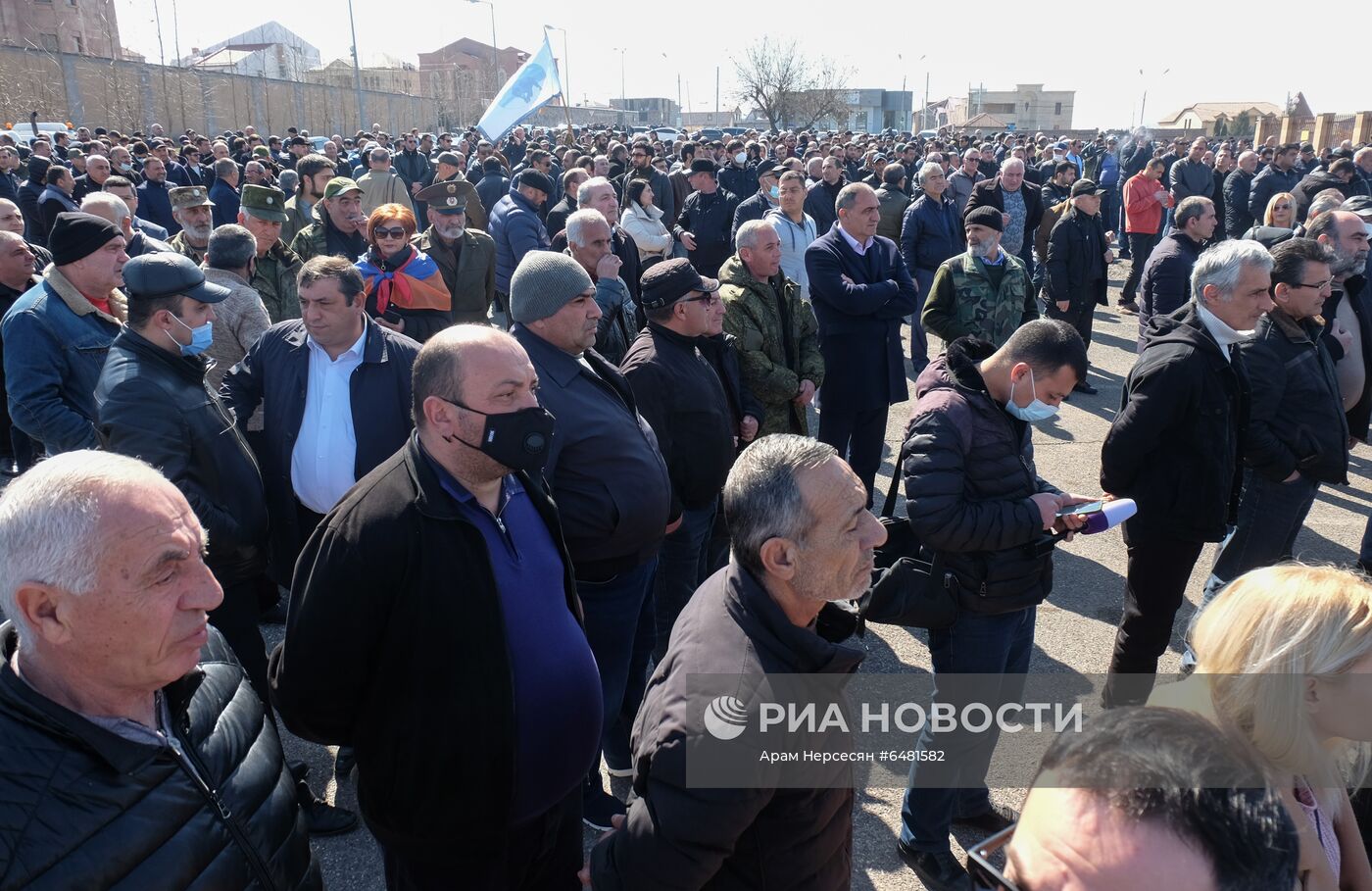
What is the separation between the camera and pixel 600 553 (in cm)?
320

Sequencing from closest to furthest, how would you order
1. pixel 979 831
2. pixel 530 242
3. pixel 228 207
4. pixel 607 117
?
pixel 979 831, pixel 530 242, pixel 228 207, pixel 607 117

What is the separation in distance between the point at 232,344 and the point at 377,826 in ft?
10.0

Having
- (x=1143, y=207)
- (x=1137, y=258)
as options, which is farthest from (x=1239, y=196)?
(x=1143, y=207)

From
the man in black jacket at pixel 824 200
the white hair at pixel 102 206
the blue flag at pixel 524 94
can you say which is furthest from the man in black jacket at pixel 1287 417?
the blue flag at pixel 524 94

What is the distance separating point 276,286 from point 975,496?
4330 millimetres

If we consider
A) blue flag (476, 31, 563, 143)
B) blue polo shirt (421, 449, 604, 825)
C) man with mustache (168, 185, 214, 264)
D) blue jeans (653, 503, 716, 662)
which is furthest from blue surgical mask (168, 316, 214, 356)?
blue flag (476, 31, 563, 143)

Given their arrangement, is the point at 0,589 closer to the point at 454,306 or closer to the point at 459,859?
the point at 459,859

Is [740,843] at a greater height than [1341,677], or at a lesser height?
lesser

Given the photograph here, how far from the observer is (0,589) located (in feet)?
5.12

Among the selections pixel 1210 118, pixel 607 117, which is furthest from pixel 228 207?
pixel 607 117

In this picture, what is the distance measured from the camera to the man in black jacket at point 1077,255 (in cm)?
859

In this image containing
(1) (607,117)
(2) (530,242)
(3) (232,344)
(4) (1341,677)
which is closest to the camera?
(4) (1341,677)

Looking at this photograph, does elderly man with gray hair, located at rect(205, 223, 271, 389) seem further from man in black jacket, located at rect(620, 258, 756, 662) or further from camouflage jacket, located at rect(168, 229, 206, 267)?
man in black jacket, located at rect(620, 258, 756, 662)

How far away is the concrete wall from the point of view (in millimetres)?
35625
